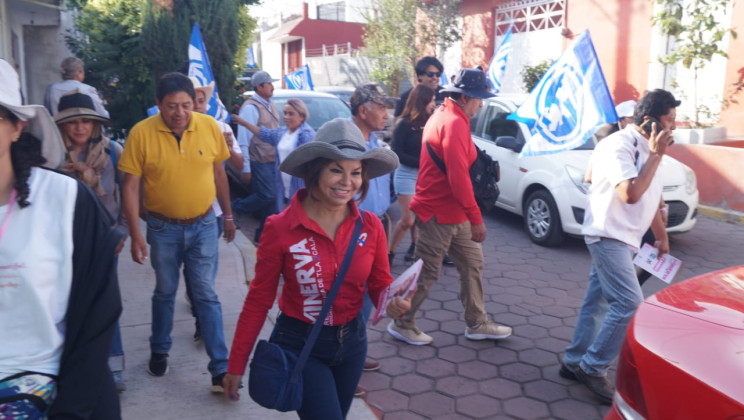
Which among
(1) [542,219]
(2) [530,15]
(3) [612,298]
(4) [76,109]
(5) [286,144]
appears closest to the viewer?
(4) [76,109]

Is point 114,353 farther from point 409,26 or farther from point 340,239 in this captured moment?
point 409,26

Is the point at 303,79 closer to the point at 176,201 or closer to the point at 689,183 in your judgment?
the point at 689,183

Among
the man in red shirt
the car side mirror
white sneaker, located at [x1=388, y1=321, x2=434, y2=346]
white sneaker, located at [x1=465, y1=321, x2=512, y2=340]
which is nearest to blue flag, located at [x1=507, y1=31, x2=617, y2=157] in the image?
the man in red shirt

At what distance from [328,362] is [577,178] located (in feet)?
17.2

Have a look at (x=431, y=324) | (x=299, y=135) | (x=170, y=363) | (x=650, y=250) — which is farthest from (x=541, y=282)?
(x=170, y=363)

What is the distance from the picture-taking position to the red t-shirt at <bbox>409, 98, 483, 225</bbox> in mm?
4176

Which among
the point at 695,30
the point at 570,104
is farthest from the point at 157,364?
the point at 695,30

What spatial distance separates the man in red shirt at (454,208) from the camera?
13.8 feet

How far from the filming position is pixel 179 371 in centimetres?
403

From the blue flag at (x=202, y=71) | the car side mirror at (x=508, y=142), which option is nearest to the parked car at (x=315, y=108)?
the car side mirror at (x=508, y=142)

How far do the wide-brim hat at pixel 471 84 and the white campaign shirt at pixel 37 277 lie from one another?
9.81ft

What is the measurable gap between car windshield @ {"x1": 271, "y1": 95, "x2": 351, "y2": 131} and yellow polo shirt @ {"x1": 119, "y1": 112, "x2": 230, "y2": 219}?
544 centimetres

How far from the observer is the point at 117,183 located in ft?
12.6

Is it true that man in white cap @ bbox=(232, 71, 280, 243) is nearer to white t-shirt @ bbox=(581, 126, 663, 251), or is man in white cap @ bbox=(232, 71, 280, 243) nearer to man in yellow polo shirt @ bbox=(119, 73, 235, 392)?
man in yellow polo shirt @ bbox=(119, 73, 235, 392)
